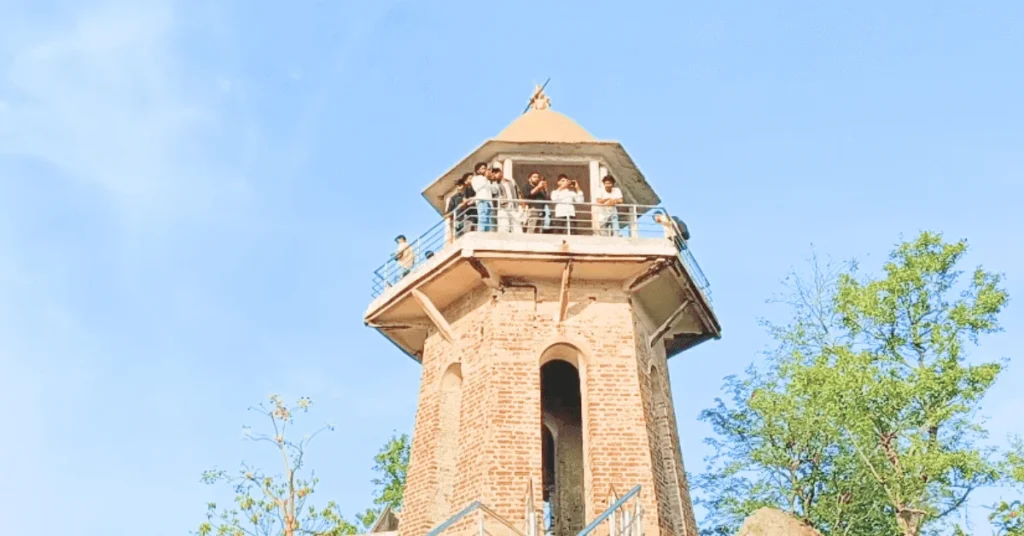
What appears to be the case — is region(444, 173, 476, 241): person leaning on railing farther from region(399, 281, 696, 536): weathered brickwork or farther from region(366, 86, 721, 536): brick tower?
region(399, 281, 696, 536): weathered brickwork

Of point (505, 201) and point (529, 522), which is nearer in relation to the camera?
point (529, 522)

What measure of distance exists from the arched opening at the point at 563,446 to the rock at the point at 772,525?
9.47 feet

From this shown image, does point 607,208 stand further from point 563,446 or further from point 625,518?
point 625,518

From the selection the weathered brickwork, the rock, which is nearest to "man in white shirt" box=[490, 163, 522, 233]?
the weathered brickwork

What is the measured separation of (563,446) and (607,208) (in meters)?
4.47

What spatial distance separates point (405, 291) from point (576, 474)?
4453 millimetres

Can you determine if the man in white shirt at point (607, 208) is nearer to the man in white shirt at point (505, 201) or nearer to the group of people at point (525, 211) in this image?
the group of people at point (525, 211)

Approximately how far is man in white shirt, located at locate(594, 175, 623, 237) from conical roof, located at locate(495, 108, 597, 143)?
3.16 ft

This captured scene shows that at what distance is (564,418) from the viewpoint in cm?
1888

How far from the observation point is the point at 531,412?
15.0 m

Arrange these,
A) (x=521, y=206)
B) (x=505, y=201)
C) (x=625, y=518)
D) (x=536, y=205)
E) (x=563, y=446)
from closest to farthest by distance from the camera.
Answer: (x=625, y=518) → (x=505, y=201) → (x=521, y=206) → (x=536, y=205) → (x=563, y=446)

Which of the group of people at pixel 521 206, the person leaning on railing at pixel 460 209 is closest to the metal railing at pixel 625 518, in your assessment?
the group of people at pixel 521 206

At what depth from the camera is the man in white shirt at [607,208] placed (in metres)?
16.2

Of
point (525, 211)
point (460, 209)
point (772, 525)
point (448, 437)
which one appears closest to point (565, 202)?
point (525, 211)
